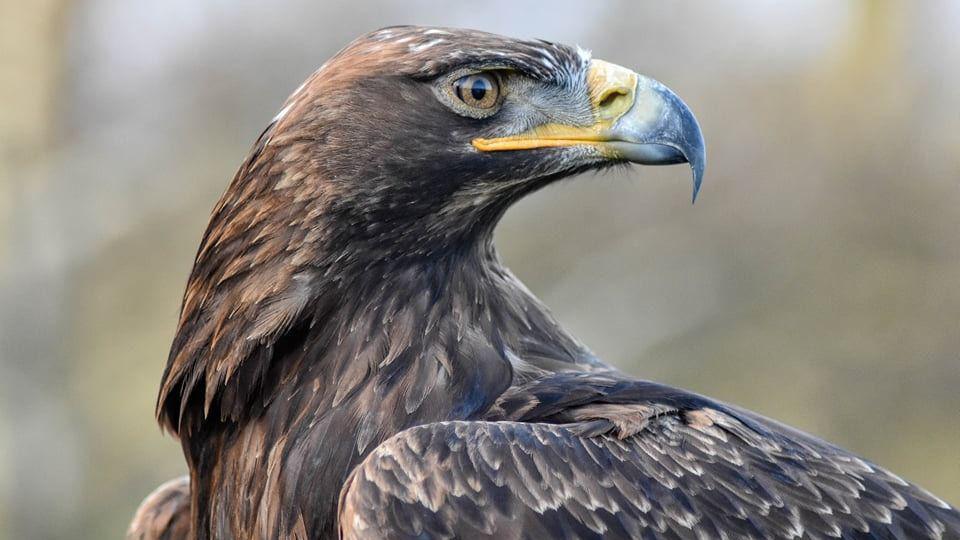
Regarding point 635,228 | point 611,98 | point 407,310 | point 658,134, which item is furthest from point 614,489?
point 635,228

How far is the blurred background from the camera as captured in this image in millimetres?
9734

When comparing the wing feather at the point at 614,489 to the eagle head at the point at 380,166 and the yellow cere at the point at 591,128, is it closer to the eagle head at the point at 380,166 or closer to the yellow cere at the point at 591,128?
the eagle head at the point at 380,166

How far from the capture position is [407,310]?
3.11m

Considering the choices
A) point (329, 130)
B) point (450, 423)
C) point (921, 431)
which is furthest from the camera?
point (921, 431)

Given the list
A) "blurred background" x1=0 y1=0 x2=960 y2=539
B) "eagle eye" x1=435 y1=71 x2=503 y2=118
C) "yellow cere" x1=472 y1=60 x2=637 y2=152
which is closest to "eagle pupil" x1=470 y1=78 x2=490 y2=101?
"eagle eye" x1=435 y1=71 x2=503 y2=118

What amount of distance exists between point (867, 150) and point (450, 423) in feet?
27.7

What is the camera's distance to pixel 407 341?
10.1 ft

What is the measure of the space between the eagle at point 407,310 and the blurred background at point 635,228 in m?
6.50

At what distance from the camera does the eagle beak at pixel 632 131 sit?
306cm

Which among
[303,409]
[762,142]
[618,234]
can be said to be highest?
[303,409]

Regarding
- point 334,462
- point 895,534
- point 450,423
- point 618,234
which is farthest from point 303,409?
point 618,234

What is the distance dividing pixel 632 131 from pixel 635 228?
7207 millimetres

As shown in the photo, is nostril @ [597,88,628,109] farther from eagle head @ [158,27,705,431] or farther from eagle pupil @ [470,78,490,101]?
eagle pupil @ [470,78,490,101]

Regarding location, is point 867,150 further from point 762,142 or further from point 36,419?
point 36,419
